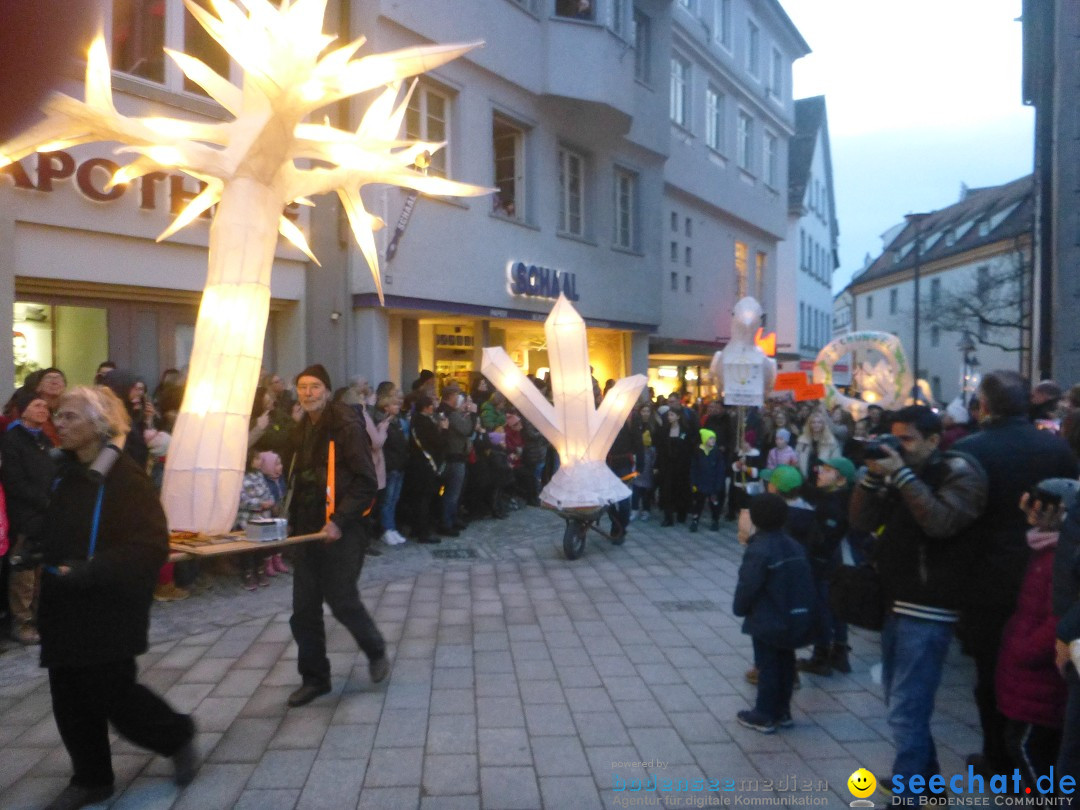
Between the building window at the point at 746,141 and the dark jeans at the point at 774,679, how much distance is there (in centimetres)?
2521

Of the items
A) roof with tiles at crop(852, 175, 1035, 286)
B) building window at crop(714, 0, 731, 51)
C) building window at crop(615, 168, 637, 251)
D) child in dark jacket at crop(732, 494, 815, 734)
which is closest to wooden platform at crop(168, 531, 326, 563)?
child in dark jacket at crop(732, 494, 815, 734)

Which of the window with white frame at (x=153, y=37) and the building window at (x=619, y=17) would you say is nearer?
the window with white frame at (x=153, y=37)

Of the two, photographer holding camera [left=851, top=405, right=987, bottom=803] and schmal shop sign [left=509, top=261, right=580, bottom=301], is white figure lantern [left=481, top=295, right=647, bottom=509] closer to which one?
schmal shop sign [left=509, top=261, right=580, bottom=301]

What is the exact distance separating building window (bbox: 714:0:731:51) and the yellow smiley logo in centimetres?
2540

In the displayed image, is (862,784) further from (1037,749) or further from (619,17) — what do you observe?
(619,17)

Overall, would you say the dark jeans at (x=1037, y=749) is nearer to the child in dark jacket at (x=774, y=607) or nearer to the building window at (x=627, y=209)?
the child in dark jacket at (x=774, y=607)

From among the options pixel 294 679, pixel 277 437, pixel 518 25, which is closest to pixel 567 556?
pixel 277 437

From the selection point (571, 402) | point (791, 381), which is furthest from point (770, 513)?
point (791, 381)

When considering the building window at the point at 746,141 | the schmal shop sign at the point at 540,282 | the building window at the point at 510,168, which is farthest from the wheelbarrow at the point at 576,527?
the building window at the point at 746,141

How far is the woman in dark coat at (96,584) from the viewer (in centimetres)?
361

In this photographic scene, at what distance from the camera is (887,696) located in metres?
3.80

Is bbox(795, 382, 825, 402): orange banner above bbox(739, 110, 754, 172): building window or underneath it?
underneath

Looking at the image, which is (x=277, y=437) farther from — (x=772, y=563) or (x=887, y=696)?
(x=887, y=696)

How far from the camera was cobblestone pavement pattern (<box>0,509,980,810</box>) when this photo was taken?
4129mm
